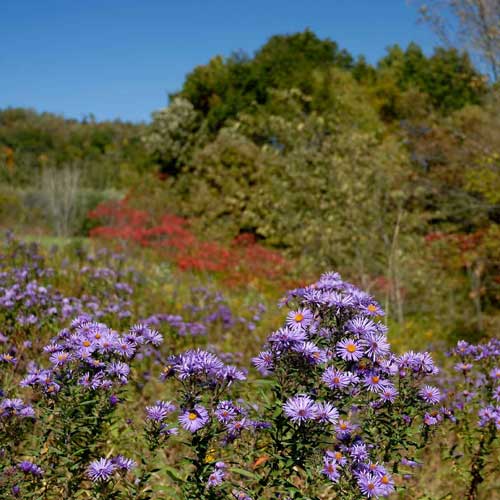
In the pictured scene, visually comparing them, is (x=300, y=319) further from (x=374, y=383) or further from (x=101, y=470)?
(x=101, y=470)

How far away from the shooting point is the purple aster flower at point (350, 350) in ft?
6.43

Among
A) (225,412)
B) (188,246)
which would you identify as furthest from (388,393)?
(188,246)

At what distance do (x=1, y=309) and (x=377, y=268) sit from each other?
310 inches

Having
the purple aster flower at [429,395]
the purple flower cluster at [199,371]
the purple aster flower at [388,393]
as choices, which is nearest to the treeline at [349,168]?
the purple aster flower at [429,395]

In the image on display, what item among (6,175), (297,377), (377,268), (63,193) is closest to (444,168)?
(377,268)

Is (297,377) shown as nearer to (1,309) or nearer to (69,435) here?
(69,435)

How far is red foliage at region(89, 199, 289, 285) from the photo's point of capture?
11.6 meters

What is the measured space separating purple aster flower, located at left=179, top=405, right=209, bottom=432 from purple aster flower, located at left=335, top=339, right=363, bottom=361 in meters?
0.50

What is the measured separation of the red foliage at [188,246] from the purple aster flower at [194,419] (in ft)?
29.7

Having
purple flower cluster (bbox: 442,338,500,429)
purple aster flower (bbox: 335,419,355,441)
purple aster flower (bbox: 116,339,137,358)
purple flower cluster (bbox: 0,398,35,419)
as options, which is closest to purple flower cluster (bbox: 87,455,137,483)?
purple aster flower (bbox: 116,339,137,358)

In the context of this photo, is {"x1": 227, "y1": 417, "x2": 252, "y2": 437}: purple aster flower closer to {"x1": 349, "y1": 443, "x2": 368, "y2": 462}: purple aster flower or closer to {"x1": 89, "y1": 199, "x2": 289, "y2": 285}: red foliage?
{"x1": 349, "y1": 443, "x2": 368, "y2": 462}: purple aster flower

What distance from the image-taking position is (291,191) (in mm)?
12844

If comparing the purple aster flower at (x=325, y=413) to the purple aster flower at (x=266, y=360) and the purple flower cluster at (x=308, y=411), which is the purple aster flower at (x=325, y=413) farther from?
the purple aster flower at (x=266, y=360)

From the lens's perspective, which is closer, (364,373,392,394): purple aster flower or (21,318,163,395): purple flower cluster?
(364,373,392,394): purple aster flower
